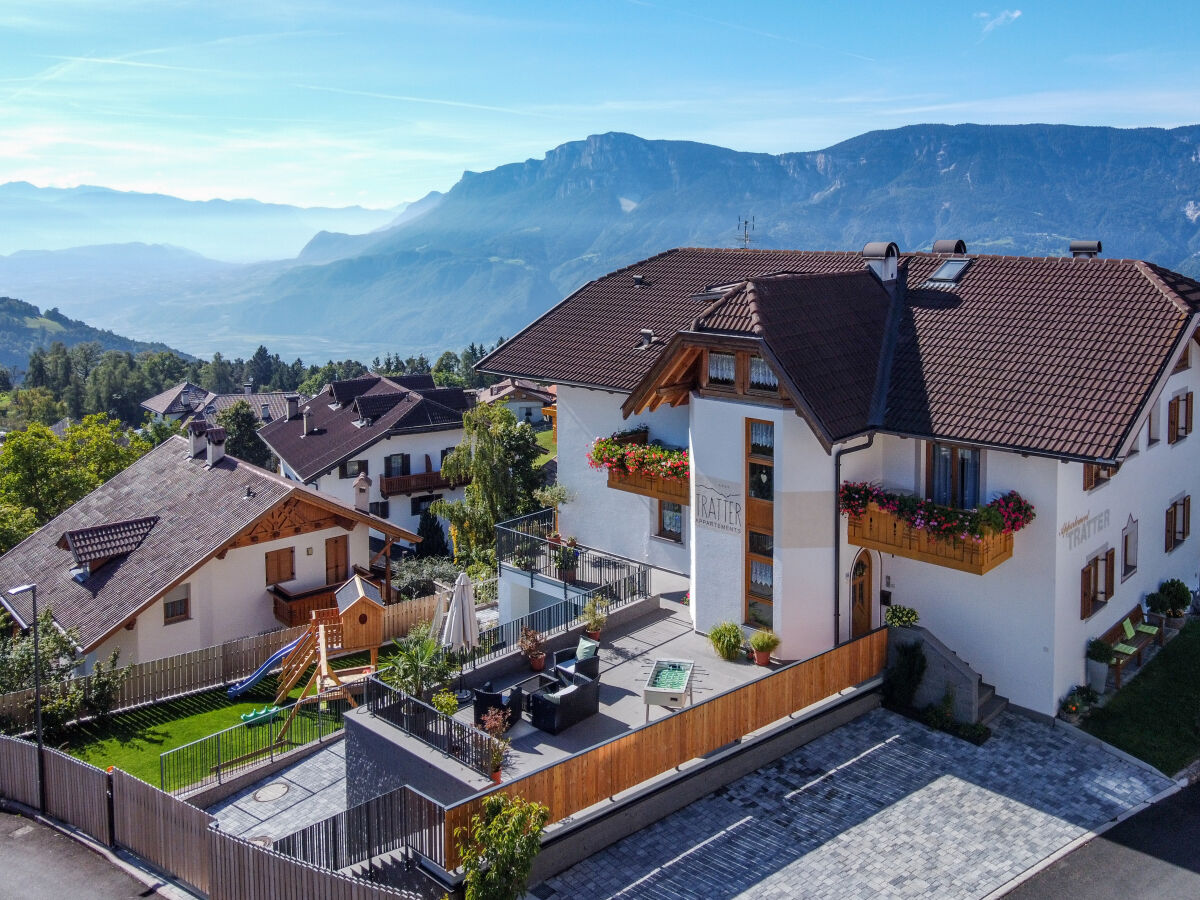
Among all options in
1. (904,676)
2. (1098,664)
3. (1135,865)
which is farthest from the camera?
(1098,664)

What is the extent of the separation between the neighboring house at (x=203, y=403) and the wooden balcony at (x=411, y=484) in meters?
34.4

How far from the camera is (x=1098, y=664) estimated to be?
21016 millimetres

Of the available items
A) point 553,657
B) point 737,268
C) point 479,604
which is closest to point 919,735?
point 553,657

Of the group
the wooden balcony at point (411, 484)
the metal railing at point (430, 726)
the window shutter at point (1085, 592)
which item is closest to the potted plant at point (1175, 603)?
the window shutter at point (1085, 592)

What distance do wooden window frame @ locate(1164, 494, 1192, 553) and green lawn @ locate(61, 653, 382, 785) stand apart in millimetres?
21941

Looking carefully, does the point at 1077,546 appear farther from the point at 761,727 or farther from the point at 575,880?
the point at 575,880

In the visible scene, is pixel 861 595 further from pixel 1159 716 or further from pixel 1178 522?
pixel 1178 522

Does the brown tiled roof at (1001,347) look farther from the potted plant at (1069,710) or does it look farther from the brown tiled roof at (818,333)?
the potted plant at (1069,710)

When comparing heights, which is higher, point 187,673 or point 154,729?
point 187,673

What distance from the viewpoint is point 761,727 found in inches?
742

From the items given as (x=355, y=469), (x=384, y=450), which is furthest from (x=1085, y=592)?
(x=355, y=469)

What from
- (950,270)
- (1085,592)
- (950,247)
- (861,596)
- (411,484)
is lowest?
(411,484)

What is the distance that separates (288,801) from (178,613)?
1370 cm

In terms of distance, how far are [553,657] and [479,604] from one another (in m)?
12.3
